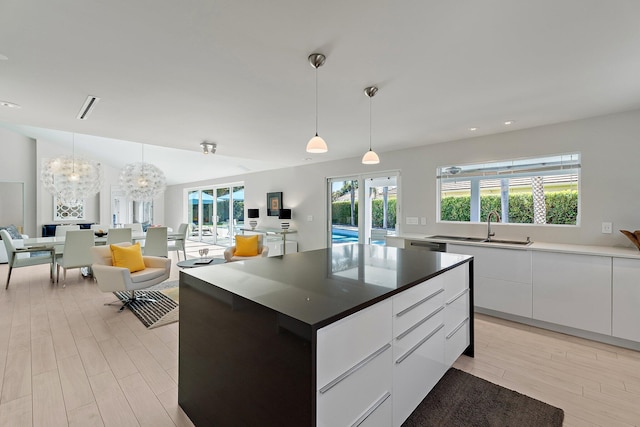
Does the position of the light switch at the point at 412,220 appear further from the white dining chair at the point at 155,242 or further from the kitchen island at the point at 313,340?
the white dining chair at the point at 155,242

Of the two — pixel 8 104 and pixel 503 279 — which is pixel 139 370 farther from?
pixel 503 279

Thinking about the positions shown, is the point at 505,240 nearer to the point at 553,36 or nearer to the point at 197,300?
the point at 553,36

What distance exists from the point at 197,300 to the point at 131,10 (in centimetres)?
164

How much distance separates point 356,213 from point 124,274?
398 centimetres

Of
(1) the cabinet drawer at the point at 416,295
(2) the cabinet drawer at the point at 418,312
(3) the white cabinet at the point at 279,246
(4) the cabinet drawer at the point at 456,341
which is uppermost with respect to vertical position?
(1) the cabinet drawer at the point at 416,295

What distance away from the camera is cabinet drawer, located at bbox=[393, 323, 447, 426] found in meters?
1.48

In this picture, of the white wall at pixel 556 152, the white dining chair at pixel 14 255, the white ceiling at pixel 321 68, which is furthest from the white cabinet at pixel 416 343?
the white dining chair at pixel 14 255

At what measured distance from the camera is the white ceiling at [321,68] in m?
1.51

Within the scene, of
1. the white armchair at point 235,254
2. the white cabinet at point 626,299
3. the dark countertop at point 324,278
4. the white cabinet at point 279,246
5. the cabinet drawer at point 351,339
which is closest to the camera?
the cabinet drawer at point 351,339

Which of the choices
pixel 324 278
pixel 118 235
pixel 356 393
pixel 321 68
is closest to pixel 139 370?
pixel 324 278

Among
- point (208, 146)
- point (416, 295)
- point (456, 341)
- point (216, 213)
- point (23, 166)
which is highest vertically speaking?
point (23, 166)

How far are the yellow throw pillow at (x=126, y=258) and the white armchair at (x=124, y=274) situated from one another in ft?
0.23

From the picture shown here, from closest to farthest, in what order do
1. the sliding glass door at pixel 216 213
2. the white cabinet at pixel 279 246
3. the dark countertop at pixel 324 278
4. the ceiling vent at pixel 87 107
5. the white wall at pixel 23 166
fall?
the dark countertop at pixel 324 278, the ceiling vent at pixel 87 107, the white cabinet at pixel 279 246, the white wall at pixel 23 166, the sliding glass door at pixel 216 213

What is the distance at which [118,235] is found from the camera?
4.82m
